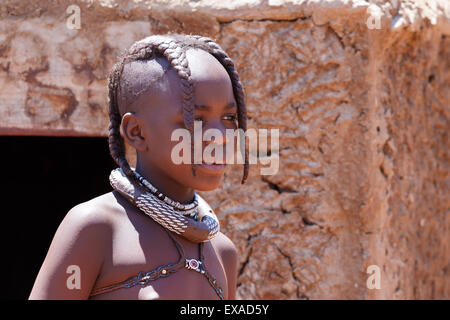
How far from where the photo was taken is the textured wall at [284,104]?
119 inches

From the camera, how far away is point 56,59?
301 cm

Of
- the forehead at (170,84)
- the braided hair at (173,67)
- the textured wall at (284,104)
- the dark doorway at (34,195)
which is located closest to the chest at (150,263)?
the braided hair at (173,67)

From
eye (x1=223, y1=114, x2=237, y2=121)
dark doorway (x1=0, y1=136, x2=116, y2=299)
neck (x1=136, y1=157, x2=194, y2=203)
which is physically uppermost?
eye (x1=223, y1=114, x2=237, y2=121)

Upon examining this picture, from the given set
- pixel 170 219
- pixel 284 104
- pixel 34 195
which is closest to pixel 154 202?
pixel 170 219

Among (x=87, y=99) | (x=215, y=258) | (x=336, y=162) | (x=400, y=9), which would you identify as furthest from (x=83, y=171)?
(x=215, y=258)

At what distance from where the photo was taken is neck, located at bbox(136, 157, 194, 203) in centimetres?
194

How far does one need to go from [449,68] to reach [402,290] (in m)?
1.22

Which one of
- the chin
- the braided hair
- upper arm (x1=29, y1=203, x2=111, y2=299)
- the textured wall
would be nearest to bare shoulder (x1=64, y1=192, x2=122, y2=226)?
upper arm (x1=29, y1=203, x2=111, y2=299)

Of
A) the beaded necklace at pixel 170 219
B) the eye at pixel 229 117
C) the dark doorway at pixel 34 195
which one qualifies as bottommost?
the dark doorway at pixel 34 195

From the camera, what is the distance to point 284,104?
310cm

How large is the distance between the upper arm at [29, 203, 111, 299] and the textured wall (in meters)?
1.30

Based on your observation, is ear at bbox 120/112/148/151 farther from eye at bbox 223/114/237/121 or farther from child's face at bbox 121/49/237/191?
eye at bbox 223/114/237/121

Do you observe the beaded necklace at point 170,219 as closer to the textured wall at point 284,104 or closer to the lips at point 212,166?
the lips at point 212,166
